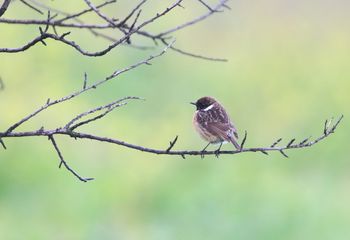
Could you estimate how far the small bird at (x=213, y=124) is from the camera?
22.4 ft

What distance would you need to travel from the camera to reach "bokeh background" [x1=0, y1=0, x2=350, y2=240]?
33.4ft

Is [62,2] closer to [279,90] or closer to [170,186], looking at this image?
[279,90]

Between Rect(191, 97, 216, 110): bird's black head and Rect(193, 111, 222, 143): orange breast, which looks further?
Rect(191, 97, 216, 110): bird's black head

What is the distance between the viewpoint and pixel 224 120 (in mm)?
7062

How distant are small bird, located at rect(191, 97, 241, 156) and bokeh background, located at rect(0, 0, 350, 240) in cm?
285

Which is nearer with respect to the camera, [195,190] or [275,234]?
[275,234]

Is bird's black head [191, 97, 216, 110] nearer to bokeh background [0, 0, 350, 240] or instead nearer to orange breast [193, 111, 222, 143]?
orange breast [193, 111, 222, 143]

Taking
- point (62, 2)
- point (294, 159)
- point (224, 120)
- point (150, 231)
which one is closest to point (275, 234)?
point (150, 231)

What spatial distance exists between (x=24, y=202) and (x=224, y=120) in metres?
4.00

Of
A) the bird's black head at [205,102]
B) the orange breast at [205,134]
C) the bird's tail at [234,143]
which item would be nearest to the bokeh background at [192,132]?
the bird's black head at [205,102]

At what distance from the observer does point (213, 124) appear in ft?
22.7

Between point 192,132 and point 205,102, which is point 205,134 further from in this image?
point 192,132

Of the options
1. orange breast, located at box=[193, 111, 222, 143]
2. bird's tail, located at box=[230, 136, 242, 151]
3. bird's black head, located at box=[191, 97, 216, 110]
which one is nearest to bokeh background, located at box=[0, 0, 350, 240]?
bird's black head, located at box=[191, 97, 216, 110]

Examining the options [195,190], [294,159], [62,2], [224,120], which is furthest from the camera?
[62,2]
